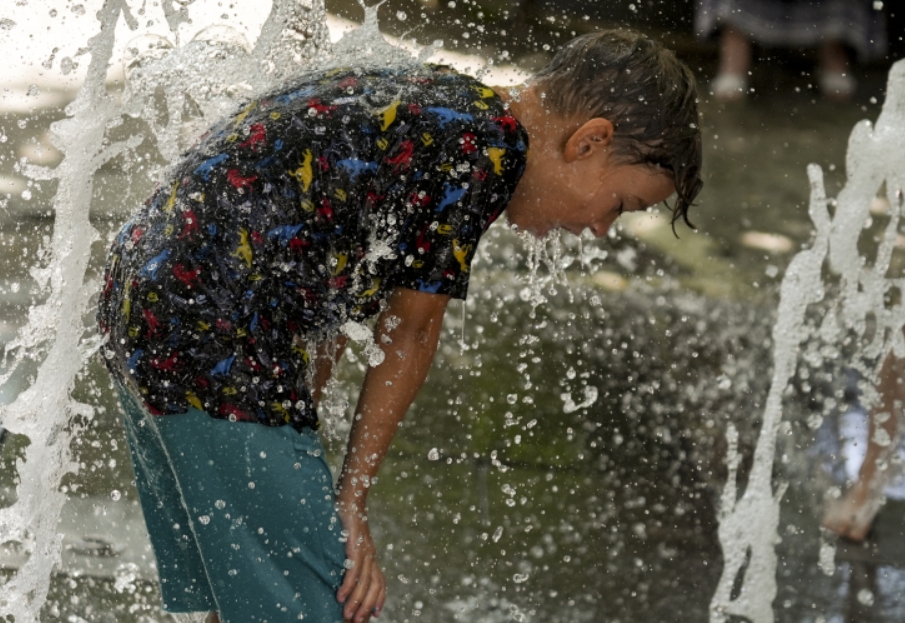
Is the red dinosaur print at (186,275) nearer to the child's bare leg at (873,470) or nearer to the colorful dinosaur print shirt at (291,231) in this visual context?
the colorful dinosaur print shirt at (291,231)

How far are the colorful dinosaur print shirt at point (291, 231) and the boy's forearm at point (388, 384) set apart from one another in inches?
1.7

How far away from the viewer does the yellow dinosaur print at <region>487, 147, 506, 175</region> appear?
1.44 m

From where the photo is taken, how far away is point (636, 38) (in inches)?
62.5

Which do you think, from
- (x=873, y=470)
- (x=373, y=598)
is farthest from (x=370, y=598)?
(x=873, y=470)

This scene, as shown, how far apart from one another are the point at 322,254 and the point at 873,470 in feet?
5.83

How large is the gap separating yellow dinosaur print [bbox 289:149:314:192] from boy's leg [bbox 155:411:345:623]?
1.00 ft

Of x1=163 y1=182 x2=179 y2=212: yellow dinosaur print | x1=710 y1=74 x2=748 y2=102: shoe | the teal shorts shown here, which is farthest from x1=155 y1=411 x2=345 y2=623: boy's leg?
x1=710 y1=74 x2=748 y2=102: shoe

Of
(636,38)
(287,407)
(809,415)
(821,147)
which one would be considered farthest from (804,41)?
(287,407)

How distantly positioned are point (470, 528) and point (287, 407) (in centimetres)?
114

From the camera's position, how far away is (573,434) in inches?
115

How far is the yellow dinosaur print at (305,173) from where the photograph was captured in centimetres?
145

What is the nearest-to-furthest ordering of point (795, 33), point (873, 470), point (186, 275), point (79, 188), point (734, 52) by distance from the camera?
point (186, 275)
point (79, 188)
point (873, 470)
point (734, 52)
point (795, 33)

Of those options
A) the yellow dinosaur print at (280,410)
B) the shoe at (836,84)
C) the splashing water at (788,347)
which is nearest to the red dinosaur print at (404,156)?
the yellow dinosaur print at (280,410)

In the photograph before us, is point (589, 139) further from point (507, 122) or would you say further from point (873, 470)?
point (873, 470)
